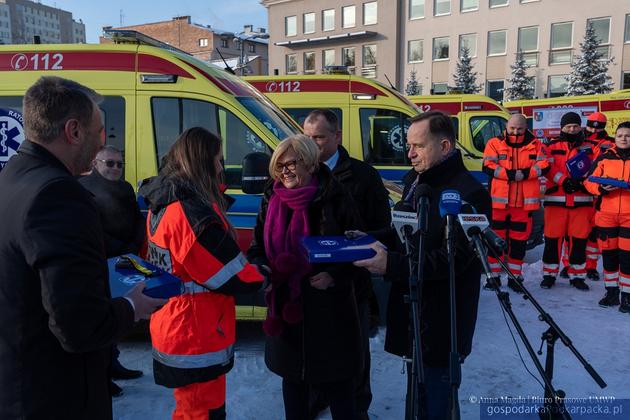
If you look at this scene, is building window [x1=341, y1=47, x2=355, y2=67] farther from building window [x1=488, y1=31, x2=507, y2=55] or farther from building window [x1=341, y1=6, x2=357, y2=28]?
building window [x1=488, y1=31, x2=507, y2=55]

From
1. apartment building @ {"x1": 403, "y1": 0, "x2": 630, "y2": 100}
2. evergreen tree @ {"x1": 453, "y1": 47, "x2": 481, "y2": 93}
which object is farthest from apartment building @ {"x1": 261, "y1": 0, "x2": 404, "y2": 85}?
evergreen tree @ {"x1": 453, "y1": 47, "x2": 481, "y2": 93}

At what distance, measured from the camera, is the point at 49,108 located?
1.56 metres

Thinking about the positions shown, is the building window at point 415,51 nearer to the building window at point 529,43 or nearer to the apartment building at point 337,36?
the apartment building at point 337,36

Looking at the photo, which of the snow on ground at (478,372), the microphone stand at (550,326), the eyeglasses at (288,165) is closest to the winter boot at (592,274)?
the snow on ground at (478,372)

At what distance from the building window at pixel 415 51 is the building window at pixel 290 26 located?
35.0 ft

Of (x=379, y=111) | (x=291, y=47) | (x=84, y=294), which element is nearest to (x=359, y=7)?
(x=291, y=47)

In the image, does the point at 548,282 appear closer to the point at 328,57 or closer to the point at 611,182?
the point at 611,182

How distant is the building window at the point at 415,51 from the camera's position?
36375 mm

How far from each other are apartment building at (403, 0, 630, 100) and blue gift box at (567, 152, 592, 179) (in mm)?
26355

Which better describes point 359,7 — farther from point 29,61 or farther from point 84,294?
point 84,294

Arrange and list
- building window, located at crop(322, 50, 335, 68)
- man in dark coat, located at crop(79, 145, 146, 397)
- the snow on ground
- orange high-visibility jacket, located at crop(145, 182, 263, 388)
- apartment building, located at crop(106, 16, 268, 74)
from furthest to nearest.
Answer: apartment building, located at crop(106, 16, 268, 74), building window, located at crop(322, 50, 335, 68), the snow on ground, man in dark coat, located at crop(79, 145, 146, 397), orange high-visibility jacket, located at crop(145, 182, 263, 388)

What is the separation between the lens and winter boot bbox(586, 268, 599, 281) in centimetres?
657

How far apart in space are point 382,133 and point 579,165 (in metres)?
2.74

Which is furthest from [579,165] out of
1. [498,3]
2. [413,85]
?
[498,3]
